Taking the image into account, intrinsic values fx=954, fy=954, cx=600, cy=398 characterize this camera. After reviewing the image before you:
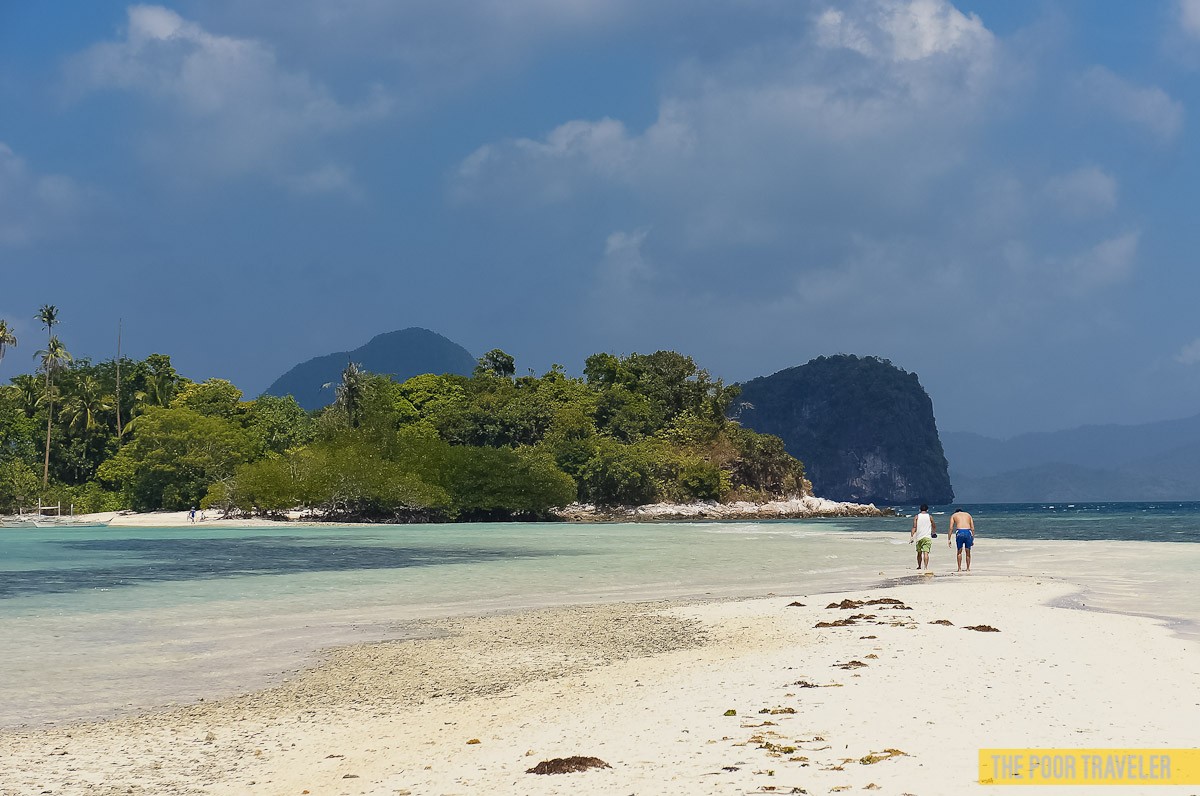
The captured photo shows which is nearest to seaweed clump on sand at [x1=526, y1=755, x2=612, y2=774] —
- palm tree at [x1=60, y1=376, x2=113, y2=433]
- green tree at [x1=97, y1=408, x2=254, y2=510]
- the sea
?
the sea

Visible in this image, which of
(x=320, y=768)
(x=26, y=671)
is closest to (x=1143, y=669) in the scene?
(x=320, y=768)

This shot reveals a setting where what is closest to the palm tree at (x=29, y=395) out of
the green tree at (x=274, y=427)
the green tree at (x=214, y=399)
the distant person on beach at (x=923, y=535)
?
the green tree at (x=214, y=399)

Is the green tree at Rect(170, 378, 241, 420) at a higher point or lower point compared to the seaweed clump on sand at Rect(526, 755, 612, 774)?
higher

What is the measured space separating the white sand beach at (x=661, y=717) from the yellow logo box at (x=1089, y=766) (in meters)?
0.17

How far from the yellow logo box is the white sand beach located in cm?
17

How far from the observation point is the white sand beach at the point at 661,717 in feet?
20.5

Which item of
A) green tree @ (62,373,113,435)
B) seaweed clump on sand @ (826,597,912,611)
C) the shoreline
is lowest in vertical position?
the shoreline

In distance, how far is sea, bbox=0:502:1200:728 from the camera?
10812mm

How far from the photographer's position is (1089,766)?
5.94 meters

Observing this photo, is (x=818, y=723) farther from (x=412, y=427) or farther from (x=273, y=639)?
(x=412, y=427)

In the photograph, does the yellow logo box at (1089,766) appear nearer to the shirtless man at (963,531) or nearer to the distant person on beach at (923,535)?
the distant person on beach at (923,535)

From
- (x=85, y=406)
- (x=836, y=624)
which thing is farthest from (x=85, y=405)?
(x=836, y=624)

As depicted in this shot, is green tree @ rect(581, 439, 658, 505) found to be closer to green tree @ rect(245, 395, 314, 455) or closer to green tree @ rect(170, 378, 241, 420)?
green tree @ rect(245, 395, 314, 455)

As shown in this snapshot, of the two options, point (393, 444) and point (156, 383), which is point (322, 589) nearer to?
point (393, 444)
